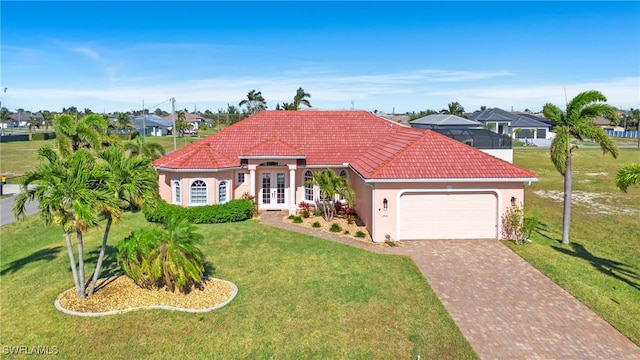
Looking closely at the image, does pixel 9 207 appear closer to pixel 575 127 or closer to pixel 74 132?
pixel 74 132

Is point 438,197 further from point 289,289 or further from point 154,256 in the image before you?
point 154,256

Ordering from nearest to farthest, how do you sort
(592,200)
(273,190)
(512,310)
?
(512,310), (273,190), (592,200)

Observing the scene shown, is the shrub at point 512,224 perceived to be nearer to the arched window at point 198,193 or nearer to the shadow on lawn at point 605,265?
the shadow on lawn at point 605,265

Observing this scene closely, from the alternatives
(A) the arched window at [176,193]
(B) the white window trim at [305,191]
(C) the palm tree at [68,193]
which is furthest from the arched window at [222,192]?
(C) the palm tree at [68,193]

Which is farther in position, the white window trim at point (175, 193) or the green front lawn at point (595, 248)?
the white window trim at point (175, 193)

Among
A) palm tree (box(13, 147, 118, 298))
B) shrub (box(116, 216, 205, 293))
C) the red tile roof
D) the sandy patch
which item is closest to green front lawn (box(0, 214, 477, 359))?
shrub (box(116, 216, 205, 293))

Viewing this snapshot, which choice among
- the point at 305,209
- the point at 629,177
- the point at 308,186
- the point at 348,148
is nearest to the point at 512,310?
the point at 629,177
